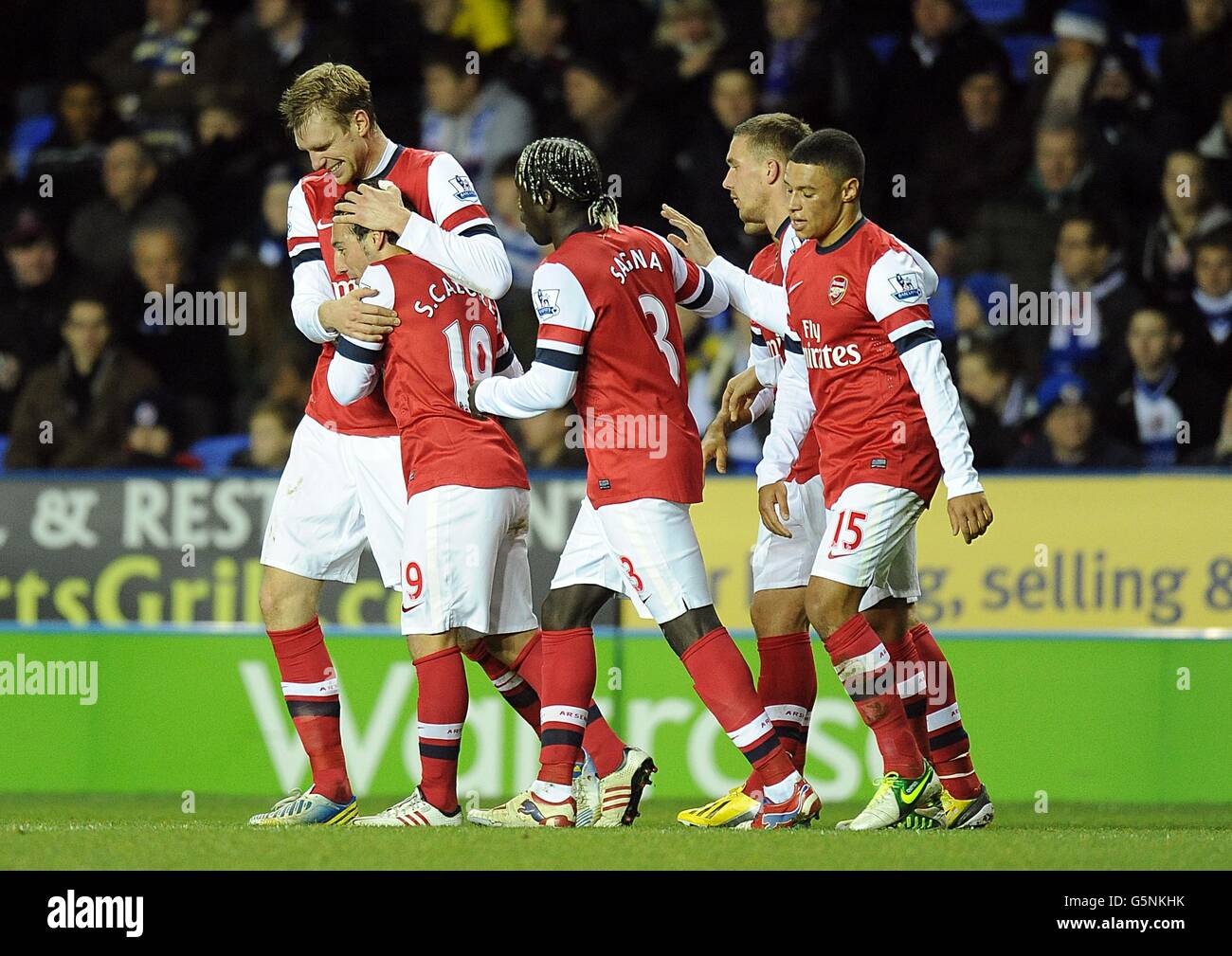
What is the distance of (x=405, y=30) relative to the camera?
34.6 feet

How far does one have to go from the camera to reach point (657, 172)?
9.62 m

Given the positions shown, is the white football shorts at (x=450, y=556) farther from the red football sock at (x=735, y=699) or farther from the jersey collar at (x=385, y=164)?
the jersey collar at (x=385, y=164)

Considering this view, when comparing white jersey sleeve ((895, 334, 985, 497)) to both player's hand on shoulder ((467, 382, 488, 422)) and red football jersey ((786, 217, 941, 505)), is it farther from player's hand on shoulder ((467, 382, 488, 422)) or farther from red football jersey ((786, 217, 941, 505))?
player's hand on shoulder ((467, 382, 488, 422))

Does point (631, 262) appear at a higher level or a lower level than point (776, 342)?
higher

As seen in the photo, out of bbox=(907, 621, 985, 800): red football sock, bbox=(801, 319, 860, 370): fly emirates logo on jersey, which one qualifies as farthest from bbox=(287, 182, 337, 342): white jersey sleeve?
bbox=(907, 621, 985, 800): red football sock

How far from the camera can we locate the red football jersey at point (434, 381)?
19.0 feet

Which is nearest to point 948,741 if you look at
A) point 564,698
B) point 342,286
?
point 564,698

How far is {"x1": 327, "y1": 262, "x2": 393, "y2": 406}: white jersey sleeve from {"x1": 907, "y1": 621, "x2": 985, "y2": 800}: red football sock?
1923mm

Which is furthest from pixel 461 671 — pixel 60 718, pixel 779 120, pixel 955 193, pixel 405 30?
pixel 405 30

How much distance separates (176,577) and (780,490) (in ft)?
9.67

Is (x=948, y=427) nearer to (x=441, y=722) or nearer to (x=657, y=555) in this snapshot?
(x=657, y=555)

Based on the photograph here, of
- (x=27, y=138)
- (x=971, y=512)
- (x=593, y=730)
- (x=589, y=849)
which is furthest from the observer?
(x=27, y=138)

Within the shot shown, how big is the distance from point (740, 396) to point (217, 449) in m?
3.74

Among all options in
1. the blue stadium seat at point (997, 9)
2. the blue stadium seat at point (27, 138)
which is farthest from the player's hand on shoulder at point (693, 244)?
the blue stadium seat at point (27, 138)
